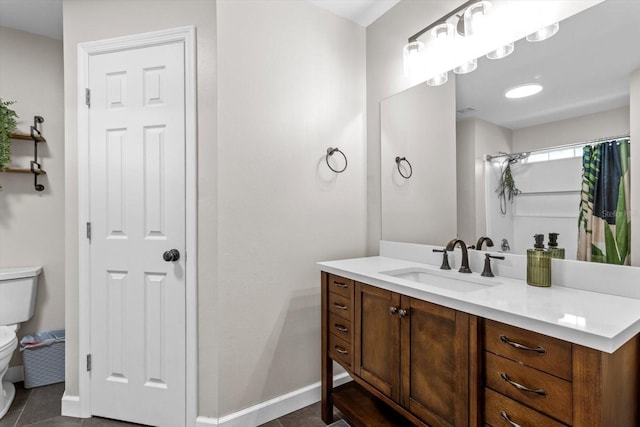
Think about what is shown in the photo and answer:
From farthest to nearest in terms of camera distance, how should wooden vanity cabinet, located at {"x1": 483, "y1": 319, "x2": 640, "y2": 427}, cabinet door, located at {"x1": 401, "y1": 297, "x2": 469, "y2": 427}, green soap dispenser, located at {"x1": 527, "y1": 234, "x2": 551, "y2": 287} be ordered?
green soap dispenser, located at {"x1": 527, "y1": 234, "x2": 551, "y2": 287} → cabinet door, located at {"x1": 401, "y1": 297, "x2": 469, "y2": 427} → wooden vanity cabinet, located at {"x1": 483, "y1": 319, "x2": 640, "y2": 427}

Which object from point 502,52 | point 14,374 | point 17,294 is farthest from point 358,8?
point 14,374

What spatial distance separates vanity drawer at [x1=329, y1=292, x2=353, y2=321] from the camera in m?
1.62

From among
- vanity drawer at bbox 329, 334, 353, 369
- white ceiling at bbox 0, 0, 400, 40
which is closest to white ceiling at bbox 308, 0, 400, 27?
white ceiling at bbox 0, 0, 400, 40

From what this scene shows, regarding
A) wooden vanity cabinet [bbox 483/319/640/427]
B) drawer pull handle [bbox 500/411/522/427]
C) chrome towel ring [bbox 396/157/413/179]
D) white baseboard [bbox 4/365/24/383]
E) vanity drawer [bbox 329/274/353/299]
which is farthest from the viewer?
white baseboard [bbox 4/365/24/383]

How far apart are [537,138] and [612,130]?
10.0 inches

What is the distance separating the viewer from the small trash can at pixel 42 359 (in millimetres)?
2131

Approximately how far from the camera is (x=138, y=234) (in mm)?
1773

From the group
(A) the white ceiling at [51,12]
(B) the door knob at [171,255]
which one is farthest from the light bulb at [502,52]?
(B) the door knob at [171,255]

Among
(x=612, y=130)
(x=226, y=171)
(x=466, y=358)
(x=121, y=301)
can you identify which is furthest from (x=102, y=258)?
(x=612, y=130)

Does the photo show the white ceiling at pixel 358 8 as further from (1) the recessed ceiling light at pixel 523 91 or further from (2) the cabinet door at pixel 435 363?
(2) the cabinet door at pixel 435 363

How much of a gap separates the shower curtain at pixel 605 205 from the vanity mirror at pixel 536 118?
0.03 metres

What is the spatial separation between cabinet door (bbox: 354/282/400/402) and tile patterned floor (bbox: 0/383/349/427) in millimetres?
548

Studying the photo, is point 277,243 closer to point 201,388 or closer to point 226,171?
point 226,171

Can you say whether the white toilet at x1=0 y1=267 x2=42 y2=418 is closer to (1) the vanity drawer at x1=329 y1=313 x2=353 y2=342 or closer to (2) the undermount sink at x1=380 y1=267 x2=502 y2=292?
(1) the vanity drawer at x1=329 y1=313 x2=353 y2=342
